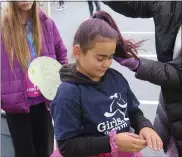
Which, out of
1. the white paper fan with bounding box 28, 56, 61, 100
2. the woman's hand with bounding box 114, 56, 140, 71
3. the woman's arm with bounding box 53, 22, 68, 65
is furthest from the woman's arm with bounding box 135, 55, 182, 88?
the woman's arm with bounding box 53, 22, 68, 65

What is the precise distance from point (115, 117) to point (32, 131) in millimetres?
839

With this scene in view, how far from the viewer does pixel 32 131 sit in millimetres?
1879

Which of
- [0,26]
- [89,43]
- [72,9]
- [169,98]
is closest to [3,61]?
[0,26]

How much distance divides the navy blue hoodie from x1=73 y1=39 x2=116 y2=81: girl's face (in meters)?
0.03

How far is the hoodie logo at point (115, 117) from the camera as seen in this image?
45.0 inches

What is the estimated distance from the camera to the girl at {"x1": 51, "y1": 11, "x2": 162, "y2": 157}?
3.60 feet

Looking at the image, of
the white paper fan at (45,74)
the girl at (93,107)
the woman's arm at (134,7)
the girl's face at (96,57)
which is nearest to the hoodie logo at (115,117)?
the girl at (93,107)

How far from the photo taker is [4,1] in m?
1.68

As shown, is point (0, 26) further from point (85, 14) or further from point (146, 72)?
point (85, 14)

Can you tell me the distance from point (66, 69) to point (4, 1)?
0.69 meters

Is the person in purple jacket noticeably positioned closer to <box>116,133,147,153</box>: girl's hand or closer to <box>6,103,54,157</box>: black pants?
<box>6,103,54,157</box>: black pants

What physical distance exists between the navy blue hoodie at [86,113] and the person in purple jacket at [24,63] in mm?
569

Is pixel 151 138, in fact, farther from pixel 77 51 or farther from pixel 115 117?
pixel 77 51

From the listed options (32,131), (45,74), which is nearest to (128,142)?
(45,74)
